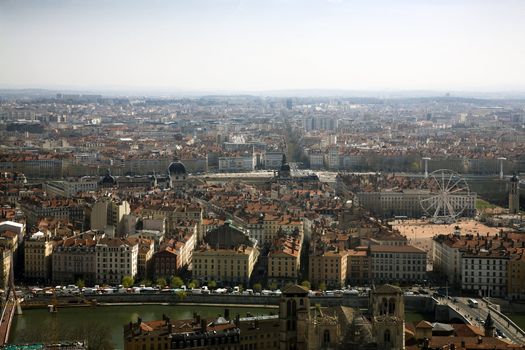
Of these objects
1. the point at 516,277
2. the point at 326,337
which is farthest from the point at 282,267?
the point at 326,337

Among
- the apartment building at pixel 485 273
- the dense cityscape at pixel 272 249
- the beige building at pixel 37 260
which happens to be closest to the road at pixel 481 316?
the dense cityscape at pixel 272 249

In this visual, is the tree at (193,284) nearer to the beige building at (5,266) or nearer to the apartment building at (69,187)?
the beige building at (5,266)

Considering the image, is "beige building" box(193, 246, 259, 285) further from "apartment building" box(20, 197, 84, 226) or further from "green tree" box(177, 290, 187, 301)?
"apartment building" box(20, 197, 84, 226)

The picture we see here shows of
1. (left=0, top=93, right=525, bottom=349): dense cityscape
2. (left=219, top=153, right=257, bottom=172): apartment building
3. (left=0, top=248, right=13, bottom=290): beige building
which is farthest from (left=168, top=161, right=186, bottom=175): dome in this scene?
(left=0, top=248, right=13, bottom=290): beige building

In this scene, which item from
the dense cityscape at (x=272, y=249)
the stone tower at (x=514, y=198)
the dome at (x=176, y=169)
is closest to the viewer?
the dense cityscape at (x=272, y=249)

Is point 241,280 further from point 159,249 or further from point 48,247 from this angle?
point 48,247

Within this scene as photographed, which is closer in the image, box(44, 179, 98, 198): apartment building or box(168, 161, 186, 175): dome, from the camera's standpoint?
box(44, 179, 98, 198): apartment building
